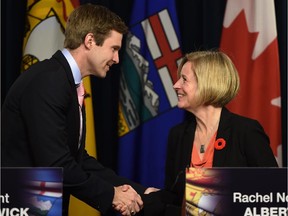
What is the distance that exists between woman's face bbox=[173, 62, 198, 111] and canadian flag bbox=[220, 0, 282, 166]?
3.52 ft

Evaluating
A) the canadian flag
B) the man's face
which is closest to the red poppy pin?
the man's face

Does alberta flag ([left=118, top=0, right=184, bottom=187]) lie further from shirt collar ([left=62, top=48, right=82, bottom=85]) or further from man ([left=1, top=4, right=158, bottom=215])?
shirt collar ([left=62, top=48, right=82, bottom=85])

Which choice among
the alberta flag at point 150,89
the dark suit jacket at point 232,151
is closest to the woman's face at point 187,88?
the dark suit jacket at point 232,151

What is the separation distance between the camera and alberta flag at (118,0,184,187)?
136 inches

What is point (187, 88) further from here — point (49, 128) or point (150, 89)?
point (150, 89)

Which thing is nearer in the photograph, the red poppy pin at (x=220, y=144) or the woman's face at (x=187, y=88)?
the red poppy pin at (x=220, y=144)

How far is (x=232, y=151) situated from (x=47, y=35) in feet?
5.13

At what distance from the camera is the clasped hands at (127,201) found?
6.99 ft

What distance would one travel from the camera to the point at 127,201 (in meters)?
2.16

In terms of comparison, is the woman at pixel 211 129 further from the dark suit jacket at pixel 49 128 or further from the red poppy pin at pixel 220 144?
the dark suit jacket at pixel 49 128

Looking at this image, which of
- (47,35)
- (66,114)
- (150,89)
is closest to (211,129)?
(66,114)

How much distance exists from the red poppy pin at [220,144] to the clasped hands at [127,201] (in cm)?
34

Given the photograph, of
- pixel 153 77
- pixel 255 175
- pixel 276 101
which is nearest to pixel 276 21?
pixel 276 101

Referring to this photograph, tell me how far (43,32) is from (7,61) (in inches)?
11.9
